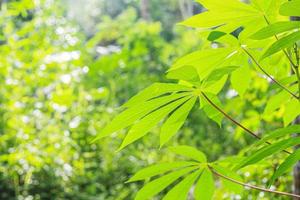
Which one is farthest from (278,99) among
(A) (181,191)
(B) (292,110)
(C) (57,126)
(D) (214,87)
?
(C) (57,126)

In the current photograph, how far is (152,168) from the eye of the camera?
631 millimetres

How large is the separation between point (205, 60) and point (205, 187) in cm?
19

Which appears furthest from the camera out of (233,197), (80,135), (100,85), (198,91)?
(100,85)

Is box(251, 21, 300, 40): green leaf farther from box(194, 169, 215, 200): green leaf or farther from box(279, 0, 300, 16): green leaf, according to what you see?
box(194, 169, 215, 200): green leaf

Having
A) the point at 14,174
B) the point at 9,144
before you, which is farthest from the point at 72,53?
A: the point at 14,174

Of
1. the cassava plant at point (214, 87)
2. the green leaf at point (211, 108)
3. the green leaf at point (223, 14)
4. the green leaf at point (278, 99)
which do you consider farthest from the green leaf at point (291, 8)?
the green leaf at point (278, 99)

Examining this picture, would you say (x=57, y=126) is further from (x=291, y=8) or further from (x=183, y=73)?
(x=291, y=8)

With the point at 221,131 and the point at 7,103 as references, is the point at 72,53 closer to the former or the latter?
the point at 7,103

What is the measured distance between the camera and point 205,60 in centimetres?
60

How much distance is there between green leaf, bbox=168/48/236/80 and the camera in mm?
601

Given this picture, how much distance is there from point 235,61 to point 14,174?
8.33ft

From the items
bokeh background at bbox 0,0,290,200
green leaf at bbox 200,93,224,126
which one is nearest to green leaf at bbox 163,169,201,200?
green leaf at bbox 200,93,224,126

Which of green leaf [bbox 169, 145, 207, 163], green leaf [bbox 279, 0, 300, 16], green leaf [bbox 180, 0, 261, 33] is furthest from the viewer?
green leaf [bbox 169, 145, 207, 163]

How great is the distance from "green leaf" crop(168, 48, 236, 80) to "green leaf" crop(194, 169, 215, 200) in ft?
0.49
